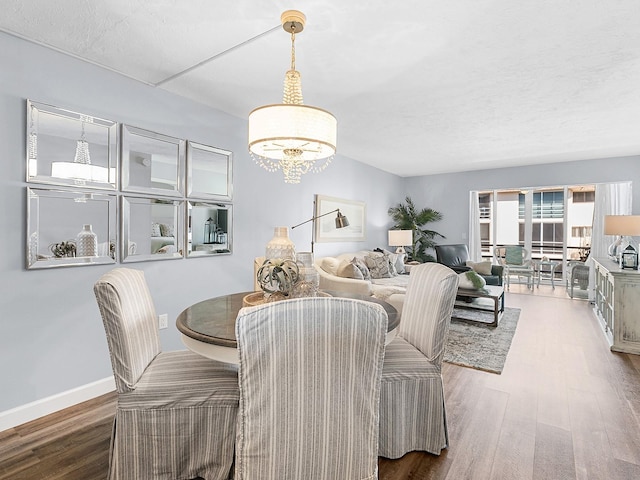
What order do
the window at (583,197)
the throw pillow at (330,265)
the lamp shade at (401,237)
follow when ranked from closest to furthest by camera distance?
the throw pillow at (330,265), the lamp shade at (401,237), the window at (583,197)

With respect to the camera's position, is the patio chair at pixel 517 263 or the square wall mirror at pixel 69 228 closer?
the square wall mirror at pixel 69 228

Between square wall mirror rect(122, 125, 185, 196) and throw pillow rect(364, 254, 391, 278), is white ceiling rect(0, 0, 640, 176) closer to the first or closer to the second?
square wall mirror rect(122, 125, 185, 196)

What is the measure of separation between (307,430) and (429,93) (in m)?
2.86

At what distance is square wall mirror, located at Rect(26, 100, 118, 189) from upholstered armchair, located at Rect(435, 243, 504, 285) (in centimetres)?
505

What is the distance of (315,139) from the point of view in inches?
70.4

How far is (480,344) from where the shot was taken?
3.56 metres

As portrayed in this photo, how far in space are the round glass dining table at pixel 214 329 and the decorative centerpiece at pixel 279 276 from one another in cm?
24

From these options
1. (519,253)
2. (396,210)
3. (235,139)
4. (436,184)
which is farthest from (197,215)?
(519,253)

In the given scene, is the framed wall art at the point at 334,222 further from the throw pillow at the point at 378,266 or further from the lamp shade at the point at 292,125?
the lamp shade at the point at 292,125

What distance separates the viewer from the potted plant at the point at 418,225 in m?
7.03

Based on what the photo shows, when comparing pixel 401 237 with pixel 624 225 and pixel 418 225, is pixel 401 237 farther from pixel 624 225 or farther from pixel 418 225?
pixel 624 225

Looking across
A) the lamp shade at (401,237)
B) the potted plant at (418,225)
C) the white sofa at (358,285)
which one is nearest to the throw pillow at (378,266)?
the white sofa at (358,285)

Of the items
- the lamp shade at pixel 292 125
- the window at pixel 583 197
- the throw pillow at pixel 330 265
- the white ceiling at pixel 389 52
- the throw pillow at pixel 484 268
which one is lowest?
the throw pillow at pixel 484 268

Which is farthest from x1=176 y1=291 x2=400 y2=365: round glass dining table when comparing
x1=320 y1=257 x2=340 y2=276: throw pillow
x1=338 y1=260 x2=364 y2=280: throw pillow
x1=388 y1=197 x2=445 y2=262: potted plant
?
x1=388 y1=197 x2=445 y2=262: potted plant
